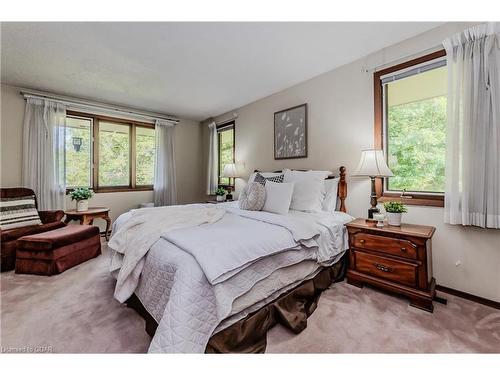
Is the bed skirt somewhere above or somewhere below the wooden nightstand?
below

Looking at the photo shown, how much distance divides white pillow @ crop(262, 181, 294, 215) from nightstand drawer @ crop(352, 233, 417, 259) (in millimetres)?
725

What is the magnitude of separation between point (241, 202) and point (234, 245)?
4.35ft

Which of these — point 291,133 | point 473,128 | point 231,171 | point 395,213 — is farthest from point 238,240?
point 231,171

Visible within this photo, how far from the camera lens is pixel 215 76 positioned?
9.90 ft

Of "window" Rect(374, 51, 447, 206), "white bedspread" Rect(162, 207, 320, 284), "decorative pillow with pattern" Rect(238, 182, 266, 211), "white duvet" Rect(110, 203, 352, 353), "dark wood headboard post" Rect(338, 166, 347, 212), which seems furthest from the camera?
"dark wood headboard post" Rect(338, 166, 347, 212)

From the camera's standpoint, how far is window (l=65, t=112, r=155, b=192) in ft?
12.6

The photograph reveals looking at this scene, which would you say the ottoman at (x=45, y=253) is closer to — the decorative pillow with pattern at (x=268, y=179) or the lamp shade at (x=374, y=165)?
the decorative pillow with pattern at (x=268, y=179)

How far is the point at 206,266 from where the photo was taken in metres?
1.22

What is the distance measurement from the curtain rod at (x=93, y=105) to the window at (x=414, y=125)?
3.89m

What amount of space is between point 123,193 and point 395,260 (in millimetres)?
4392

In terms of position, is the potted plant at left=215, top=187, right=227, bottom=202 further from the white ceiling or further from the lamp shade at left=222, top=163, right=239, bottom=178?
the white ceiling

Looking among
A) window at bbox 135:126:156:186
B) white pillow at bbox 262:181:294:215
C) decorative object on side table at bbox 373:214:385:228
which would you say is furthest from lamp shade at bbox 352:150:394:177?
window at bbox 135:126:156:186

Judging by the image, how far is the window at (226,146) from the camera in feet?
15.2

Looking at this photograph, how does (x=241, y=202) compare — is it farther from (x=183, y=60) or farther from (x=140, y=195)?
(x=140, y=195)
